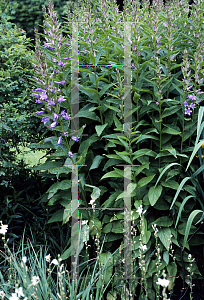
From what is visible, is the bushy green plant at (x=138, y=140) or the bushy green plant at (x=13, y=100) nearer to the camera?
the bushy green plant at (x=138, y=140)

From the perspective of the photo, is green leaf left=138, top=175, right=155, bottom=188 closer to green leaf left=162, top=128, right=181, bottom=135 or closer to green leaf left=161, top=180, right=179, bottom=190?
green leaf left=161, top=180, right=179, bottom=190

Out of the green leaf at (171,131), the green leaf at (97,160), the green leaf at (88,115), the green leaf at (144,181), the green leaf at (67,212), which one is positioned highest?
the green leaf at (88,115)

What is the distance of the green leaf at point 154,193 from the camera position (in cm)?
198

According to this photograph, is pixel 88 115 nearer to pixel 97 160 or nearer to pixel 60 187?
pixel 97 160

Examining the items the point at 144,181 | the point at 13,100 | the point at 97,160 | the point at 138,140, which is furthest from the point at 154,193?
the point at 13,100

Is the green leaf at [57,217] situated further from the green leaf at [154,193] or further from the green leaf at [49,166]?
the green leaf at [154,193]

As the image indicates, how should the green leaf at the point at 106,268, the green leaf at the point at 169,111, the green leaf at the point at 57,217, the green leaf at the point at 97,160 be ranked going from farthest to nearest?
the green leaf at the point at 57,217, the green leaf at the point at 97,160, the green leaf at the point at 169,111, the green leaf at the point at 106,268

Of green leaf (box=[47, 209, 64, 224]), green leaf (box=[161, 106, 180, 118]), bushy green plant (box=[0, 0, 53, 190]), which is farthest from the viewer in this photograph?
bushy green plant (box=[0, 0, 53, 190])

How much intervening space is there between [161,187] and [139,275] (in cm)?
69

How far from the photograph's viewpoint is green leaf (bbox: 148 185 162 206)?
198 centimetres

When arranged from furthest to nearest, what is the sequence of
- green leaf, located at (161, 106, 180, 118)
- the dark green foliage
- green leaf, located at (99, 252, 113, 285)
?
1. the dark green foliage
2. green leaf, located at (161, 106, 180, 118)
3. green leaf, located at (99, 252, 113, 285)

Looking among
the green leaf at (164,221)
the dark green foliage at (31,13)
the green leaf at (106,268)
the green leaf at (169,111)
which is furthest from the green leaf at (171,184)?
the dark green foliage at (31,13)

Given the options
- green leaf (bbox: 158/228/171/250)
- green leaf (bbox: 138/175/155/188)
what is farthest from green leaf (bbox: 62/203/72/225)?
green leaf (bbox: 158/228/171/250)

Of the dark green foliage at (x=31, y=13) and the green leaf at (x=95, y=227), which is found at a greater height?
the dark green foliage at (x=31, y=13)
